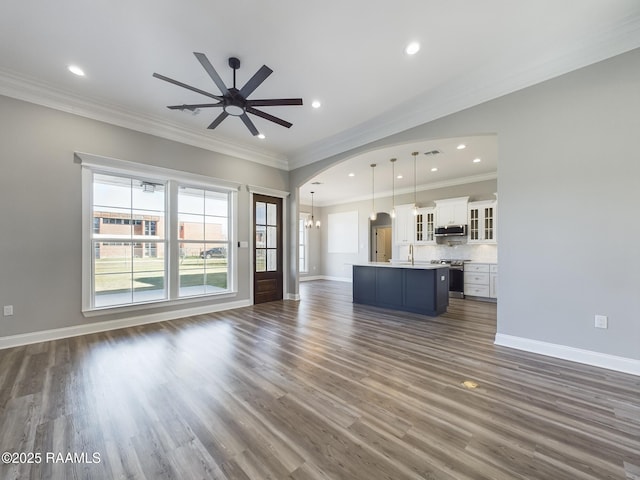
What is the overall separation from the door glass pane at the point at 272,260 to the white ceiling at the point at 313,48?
3.24m

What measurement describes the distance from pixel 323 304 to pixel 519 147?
4462 mm

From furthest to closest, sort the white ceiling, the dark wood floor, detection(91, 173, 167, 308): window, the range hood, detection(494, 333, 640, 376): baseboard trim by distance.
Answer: the range hood < detection(91, 173, 167, 308): window < detection(494, 333, 640, 376): baseboard trim < the white ceiling < the dark wood floor

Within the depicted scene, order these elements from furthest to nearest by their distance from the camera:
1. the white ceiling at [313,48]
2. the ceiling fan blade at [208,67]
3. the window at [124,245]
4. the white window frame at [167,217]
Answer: the window at [124,245], the white window frame at [167,217], the white ceiling at [313,48], the ceiling fan blade at [208,67]

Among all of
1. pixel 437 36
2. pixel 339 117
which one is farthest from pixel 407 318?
pixel 437 36

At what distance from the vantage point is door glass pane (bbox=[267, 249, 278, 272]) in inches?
246

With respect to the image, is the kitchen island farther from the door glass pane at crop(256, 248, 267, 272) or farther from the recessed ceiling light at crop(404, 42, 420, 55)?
the recessed ceiling light at crop(404, 42, 420, 55)

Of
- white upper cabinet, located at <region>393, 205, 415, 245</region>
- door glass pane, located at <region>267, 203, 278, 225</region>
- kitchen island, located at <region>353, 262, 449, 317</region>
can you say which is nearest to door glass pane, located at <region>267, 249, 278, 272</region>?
door glass pane, located at <region>267, 203, 278, 225</region>

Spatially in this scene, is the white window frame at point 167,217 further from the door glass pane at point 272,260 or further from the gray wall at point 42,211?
the door glass pane at point 272,260

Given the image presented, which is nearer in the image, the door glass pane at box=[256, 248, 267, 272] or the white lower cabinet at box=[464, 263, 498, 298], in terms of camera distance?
the door glass pane at box=[256, 248, 267, 272]

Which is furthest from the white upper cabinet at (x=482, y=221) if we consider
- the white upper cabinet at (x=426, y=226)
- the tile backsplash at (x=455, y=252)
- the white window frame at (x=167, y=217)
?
the white window frame at (x=167, y=217)

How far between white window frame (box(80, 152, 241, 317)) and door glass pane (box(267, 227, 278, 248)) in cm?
92

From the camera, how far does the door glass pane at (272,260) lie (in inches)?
246

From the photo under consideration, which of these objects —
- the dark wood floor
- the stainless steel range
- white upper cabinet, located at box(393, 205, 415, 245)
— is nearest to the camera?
the dark wood floor

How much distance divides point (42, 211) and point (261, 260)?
3602 mm
